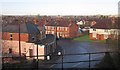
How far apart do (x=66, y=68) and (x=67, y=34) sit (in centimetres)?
62

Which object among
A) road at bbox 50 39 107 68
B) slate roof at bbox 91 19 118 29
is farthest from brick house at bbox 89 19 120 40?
road at bbox 50 39 107 68

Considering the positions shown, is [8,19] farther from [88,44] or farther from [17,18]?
[88,44]

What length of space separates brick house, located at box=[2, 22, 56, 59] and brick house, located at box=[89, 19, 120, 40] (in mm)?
773

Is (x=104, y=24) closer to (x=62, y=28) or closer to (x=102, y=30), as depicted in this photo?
(x=102, y=30)

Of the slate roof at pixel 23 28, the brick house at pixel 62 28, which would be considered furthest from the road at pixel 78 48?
the slate roof at pixel 23 28

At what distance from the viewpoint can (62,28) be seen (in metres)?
3.66

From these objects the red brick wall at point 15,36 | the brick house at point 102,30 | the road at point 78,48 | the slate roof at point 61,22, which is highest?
the slate roof at point 61,22

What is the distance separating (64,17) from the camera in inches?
138

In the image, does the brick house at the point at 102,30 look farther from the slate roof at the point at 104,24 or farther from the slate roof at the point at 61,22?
the slate roof at the point at 61,22

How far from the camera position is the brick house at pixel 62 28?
355 centimetres

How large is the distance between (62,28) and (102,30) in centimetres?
71

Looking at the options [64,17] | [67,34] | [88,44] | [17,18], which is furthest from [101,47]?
[17,18]

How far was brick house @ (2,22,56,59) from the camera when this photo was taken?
3.43 m

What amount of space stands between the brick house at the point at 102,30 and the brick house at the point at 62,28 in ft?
1.00
